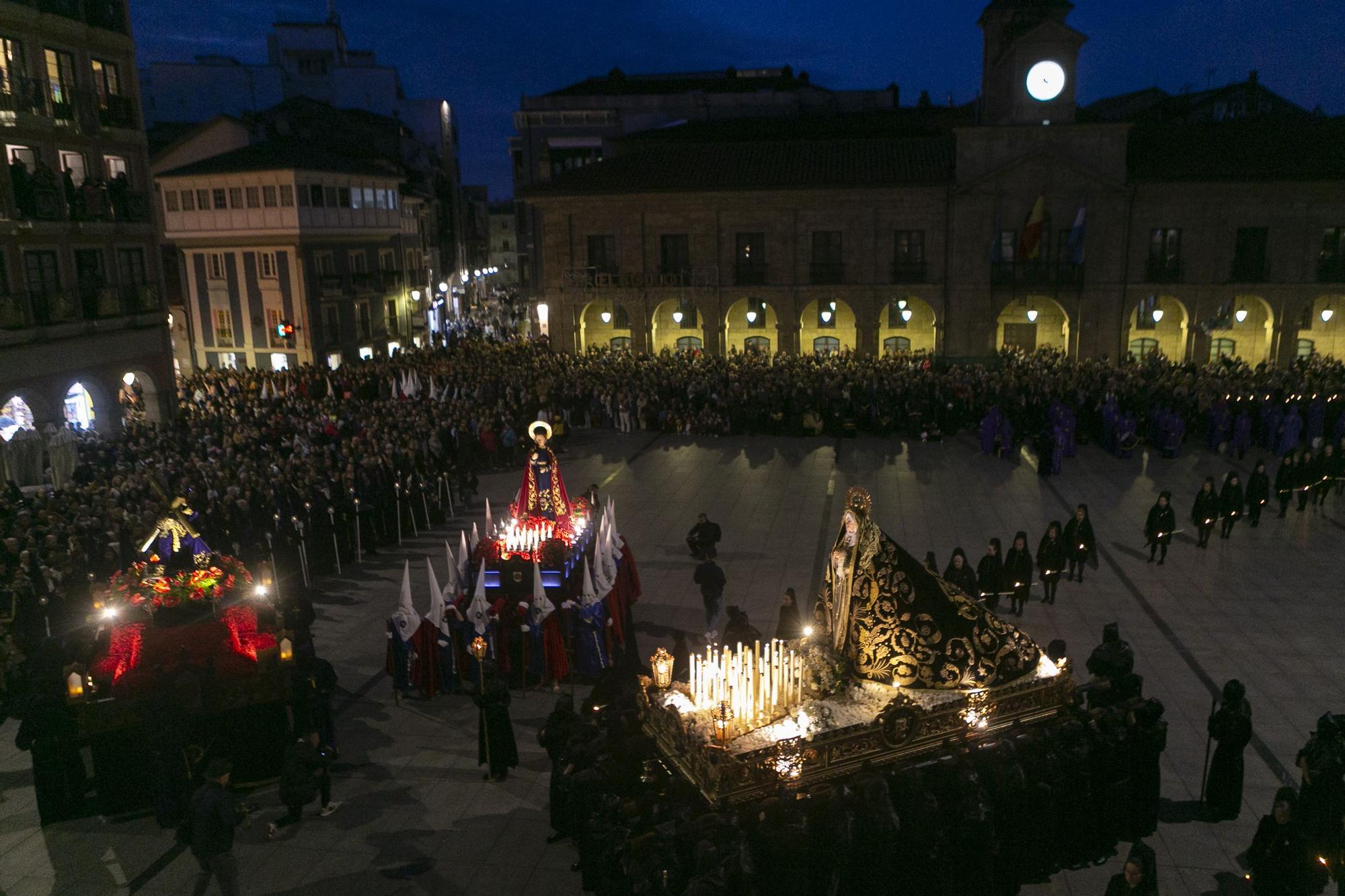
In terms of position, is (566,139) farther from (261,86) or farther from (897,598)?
(897,598)

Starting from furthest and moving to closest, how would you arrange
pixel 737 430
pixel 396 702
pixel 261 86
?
pixel 261 86 → pixel 737 430 → pixel 396 702

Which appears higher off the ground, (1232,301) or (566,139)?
(566,139)

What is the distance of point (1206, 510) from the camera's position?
16.8 metres

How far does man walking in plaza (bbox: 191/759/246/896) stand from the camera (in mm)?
7938

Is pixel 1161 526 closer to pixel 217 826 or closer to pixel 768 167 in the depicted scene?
pixel 217 826

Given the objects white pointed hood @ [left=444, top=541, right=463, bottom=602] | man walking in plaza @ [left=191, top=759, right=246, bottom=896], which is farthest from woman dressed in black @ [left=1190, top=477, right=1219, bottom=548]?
man walking in plaza @ [left=191, top=759, right=246, bottom=896]

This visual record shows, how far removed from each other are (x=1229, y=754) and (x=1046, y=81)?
3308 centimetres

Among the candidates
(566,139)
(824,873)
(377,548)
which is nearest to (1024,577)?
(824,873)

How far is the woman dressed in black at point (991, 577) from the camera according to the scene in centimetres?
1417

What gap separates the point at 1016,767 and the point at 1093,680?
7.58ft

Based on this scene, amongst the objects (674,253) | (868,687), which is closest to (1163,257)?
(674,253)

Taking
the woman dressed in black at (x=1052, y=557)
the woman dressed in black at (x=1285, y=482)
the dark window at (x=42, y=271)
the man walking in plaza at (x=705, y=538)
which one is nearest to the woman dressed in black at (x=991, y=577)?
the woman dressed in black at (x=1052, y=557)

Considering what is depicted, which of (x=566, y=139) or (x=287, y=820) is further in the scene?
(x=566, y=139)

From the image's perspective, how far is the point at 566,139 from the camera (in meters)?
57.7
